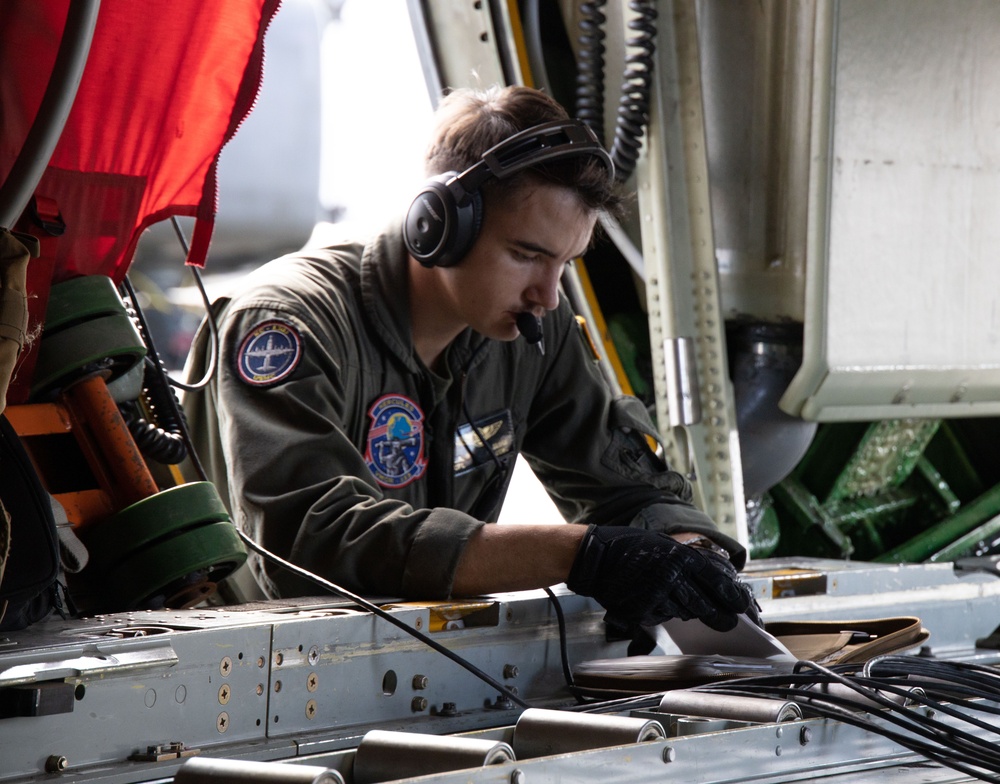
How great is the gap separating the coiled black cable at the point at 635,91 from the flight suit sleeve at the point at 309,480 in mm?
1366

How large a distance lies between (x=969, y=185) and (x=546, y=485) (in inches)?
60.9

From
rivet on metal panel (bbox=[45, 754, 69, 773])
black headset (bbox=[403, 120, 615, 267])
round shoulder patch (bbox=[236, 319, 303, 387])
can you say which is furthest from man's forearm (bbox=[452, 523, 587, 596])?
rivet on metal panel (bbox=[45, 754, 69, 773])

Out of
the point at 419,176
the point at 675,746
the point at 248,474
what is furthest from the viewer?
the point at 419,176

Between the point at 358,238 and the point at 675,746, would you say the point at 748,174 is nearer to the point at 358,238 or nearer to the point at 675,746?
the point at 358,238

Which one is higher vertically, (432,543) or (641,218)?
(641,218)

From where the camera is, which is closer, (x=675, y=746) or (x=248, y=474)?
(x=675, y=746)

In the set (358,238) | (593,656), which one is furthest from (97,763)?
(358,238)

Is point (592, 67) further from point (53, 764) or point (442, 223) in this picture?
point (53, 764)

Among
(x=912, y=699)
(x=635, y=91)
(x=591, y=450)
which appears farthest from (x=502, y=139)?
(x=635, y=91)

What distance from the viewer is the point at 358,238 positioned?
7.25ft

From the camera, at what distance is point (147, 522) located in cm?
150

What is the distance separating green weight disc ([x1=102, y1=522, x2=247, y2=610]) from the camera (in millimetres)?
1487

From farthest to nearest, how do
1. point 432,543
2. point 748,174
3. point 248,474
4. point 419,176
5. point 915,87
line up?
1. point 748,174
2. point 915,87
3. point 419,176
4. point 248,474
5. point 432,543

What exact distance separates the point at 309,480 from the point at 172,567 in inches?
12.9
